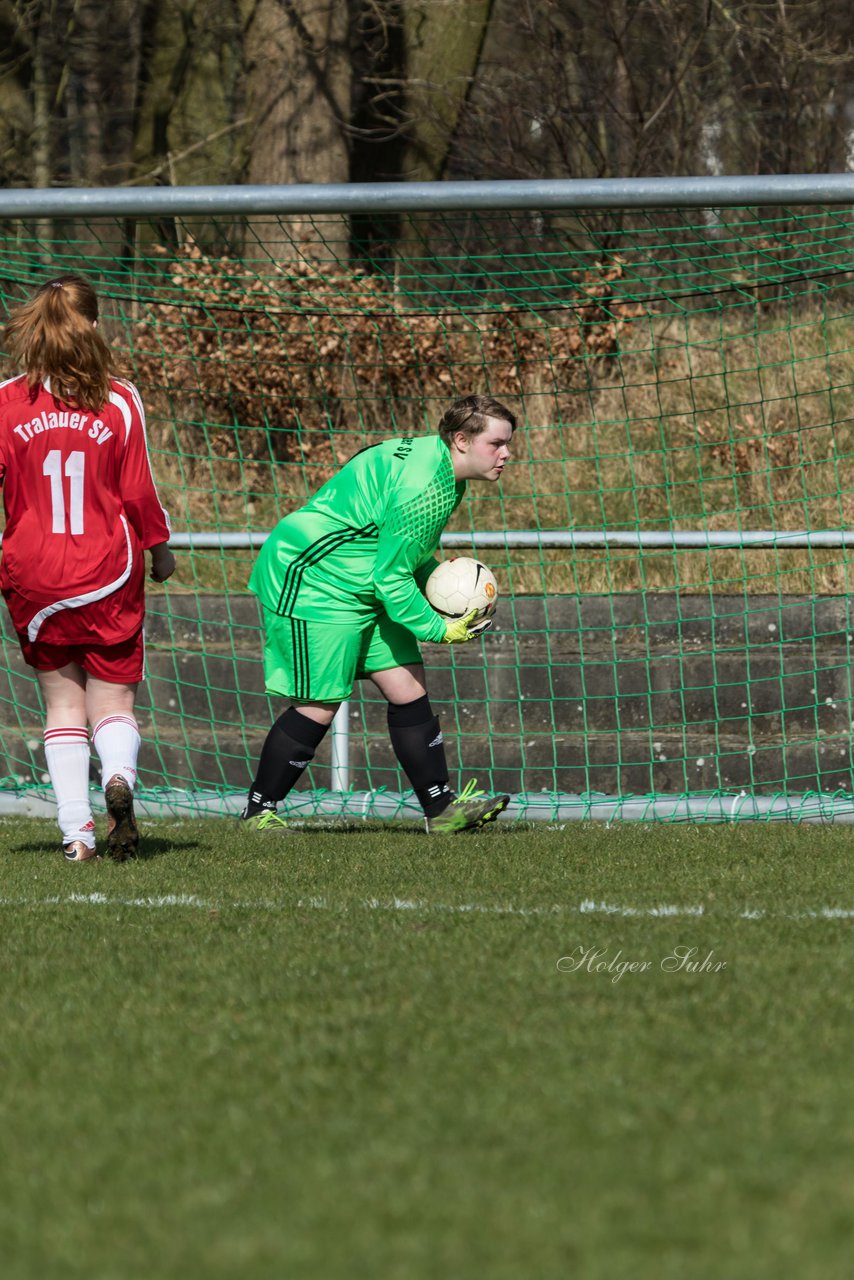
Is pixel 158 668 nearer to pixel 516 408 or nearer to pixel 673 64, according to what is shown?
pixel 516 408

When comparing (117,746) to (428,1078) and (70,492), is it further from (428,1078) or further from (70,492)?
(428,1078)

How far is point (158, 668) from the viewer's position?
8414 mm

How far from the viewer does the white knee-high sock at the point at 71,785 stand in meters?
5.22

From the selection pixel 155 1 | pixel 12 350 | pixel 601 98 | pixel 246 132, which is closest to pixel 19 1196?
pixel 12 350

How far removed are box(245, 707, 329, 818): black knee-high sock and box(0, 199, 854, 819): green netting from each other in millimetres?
815

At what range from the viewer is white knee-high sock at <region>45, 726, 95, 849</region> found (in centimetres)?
522

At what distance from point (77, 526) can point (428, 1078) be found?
2.77 metres

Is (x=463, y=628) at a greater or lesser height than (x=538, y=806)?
greater

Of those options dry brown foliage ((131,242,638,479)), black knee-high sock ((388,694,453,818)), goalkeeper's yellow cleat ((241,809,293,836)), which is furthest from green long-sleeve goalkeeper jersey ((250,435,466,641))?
dry brown foliage ((131,242,638,479))

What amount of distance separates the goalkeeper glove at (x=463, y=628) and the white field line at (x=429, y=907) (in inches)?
54.5

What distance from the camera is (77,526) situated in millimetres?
5102

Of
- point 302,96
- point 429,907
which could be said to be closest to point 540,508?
point 302,96

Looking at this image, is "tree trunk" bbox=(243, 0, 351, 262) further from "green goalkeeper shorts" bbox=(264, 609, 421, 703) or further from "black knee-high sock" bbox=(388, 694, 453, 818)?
"black knee-high sock" bbox=(388, 694, 453, 818)

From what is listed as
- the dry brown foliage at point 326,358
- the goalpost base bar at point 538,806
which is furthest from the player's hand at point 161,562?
the dry brown foliage at point 326,358
